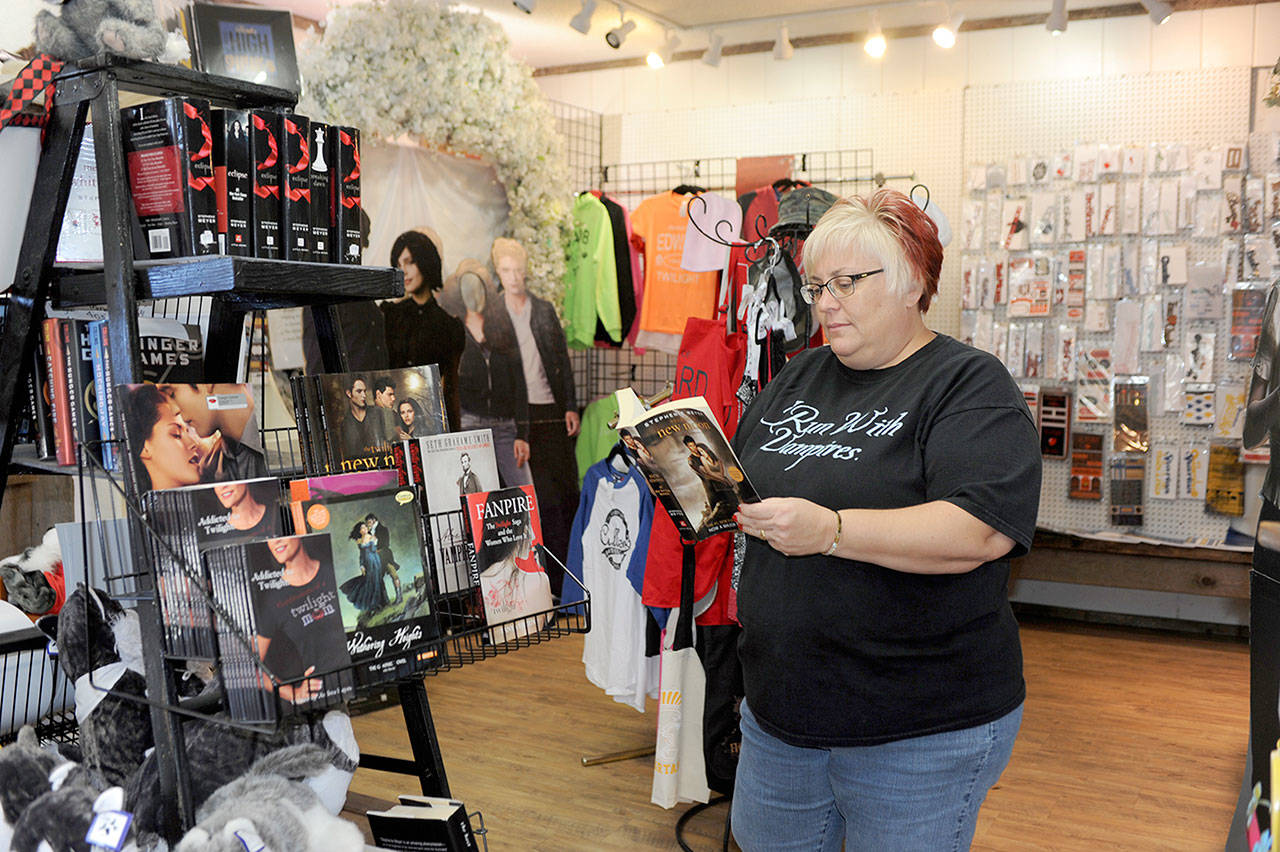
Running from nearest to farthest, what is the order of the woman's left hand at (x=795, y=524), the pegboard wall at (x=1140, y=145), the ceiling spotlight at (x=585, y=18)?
1. the woman's left hand at (x=795, y=524)
2. the ceiling spotlight at (x=585, y=18)
3. the pegboard wall at (x=1140, y=145)

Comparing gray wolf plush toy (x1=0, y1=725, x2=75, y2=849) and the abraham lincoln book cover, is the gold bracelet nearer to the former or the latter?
the abraham lincoln book cover

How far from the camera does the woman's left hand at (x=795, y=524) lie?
1610 millimetres

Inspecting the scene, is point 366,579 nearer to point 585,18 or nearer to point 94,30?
point 94,30

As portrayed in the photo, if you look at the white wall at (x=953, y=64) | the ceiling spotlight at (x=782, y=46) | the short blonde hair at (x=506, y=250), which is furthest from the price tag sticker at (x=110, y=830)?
the white wall at (x=953, y=64)

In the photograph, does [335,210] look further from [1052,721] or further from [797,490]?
[1052,721]

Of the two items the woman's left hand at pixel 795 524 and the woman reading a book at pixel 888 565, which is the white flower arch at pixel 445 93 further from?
the woman's left hand at pixel 795 524

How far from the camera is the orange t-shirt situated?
5.51 metres

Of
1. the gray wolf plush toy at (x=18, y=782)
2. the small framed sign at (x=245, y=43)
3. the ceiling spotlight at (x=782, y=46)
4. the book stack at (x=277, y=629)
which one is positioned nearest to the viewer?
the book stack at (x=277, y=629)

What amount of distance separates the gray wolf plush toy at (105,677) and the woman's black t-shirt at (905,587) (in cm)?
97

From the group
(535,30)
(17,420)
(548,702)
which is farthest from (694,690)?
(535,30)

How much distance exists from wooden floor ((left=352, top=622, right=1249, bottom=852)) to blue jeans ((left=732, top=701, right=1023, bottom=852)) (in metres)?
1.33

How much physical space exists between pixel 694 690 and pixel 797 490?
5.35 ft

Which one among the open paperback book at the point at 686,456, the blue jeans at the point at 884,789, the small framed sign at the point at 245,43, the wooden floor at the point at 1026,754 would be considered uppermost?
the small framed sign at the point at 245,43

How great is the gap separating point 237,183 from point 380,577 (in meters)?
0.59
